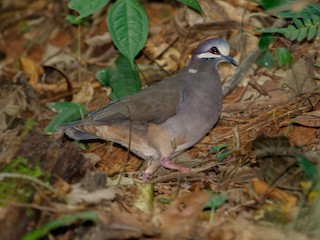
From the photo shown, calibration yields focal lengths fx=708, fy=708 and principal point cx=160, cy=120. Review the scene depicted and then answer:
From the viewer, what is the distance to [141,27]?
18.0 feet

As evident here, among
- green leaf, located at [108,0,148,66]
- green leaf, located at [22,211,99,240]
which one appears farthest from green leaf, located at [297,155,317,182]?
green leaf, located at [108,0,148,66]

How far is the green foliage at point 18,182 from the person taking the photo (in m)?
3.79

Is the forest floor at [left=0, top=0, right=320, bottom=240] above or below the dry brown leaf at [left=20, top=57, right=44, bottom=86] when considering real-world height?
above

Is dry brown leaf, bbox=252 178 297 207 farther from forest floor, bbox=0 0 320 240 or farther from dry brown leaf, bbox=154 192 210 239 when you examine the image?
dry brown leaf, bbox=154 192 210 239

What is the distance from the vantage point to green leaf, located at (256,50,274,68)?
21.0ft

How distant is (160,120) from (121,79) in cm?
95

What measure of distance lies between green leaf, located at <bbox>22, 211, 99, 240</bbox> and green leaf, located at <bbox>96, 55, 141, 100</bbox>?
2587 millimetres

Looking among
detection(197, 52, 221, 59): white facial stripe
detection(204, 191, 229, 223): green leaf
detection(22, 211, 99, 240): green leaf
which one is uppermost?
detection(22, 211, 99, 240): green leaf

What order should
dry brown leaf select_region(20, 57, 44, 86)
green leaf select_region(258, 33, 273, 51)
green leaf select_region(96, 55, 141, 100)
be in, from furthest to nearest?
dry brown leaf select_region(20, 57, 44, 86)
green leaf select_region(258, 33, 273, 51)
green leaf select_region(96, 55, 141, 100)

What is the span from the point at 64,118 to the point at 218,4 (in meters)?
2.06

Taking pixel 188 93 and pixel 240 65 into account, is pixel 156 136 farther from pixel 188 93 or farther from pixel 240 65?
pixel 240 65

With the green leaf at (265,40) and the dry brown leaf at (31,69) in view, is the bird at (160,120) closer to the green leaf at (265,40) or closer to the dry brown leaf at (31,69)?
the green leaf at (265,40)

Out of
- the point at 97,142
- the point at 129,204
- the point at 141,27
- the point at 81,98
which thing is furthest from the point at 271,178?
the point at 81,98

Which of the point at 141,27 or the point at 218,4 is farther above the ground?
the point at 141,27
